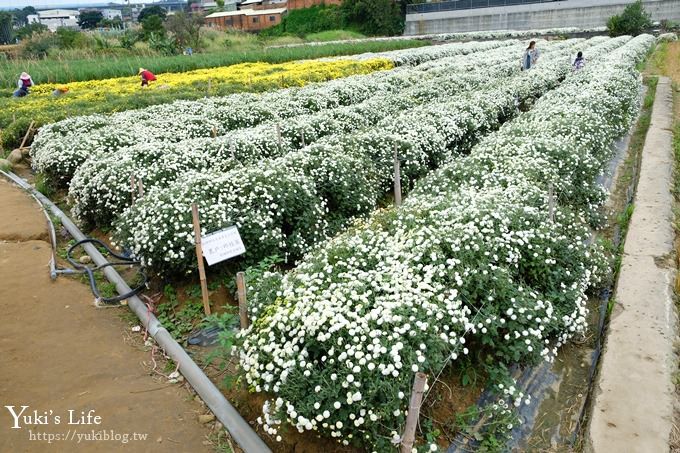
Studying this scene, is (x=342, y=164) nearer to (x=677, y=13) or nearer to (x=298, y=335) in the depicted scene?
(x=298, y=335)

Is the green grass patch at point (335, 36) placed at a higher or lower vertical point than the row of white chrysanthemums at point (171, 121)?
higher

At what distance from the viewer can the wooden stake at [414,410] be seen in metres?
2.58

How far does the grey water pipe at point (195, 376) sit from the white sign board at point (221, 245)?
899 millimetres

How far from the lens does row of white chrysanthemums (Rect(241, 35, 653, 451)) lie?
3010 millimetres

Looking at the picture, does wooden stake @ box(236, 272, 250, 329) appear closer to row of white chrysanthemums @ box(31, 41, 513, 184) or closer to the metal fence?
row of white chrysanthemums @ box(31, 41, 513, 184)

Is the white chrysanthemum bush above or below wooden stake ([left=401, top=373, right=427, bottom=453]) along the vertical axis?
above

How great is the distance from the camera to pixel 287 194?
5867mm

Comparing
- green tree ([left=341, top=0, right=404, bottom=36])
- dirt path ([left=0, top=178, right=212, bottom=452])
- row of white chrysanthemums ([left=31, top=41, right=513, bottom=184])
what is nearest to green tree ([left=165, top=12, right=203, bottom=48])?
row of white chrysanthemums ([left=31, top=41, right=513, bottom=184])

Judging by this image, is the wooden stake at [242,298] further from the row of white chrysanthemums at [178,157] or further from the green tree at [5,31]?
the green tree at [5,31]

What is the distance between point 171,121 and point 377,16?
165ft

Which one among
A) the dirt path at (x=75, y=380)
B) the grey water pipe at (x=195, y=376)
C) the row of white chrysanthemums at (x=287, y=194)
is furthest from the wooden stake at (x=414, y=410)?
the row of white chrysanthemums at (x=287, y=194)

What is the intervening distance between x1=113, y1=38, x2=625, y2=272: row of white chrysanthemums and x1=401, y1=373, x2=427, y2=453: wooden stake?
3.10 m

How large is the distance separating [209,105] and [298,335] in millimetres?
A: 10196

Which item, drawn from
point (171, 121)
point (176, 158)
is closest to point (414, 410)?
point (176, 158)
